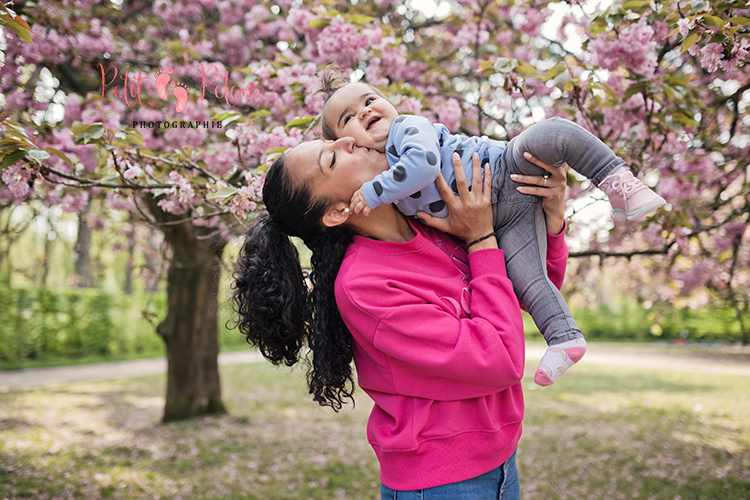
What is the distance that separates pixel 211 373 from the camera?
6379 millimetres

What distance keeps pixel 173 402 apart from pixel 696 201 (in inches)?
245

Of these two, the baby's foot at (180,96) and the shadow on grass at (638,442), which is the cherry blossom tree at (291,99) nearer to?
the baby's foot at (180,96)

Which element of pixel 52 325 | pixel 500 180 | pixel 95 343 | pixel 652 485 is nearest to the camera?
pixel 500 180

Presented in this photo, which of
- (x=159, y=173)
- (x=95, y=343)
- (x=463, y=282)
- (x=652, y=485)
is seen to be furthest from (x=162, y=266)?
(x=95, y=343)

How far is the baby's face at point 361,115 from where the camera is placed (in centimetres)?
159

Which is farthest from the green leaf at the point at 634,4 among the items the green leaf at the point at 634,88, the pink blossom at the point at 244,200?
the pink blossom at the point at 244,200

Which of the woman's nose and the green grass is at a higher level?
the woman's nose

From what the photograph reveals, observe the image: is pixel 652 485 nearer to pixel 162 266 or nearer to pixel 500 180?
pixel 500 180

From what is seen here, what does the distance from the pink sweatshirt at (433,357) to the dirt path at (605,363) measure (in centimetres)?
949

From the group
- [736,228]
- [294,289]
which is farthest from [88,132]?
[736,228]

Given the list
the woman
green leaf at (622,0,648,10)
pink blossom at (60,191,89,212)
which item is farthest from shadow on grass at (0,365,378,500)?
green leaf at (622,0,648,10)

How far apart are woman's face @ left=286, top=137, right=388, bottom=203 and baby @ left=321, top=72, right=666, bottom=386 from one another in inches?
3.5

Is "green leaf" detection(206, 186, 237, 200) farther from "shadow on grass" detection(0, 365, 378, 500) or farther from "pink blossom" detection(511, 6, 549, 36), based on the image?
"pink blossom" detection(511, 6, 549, 36)

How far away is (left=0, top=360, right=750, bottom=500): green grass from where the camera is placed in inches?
160
